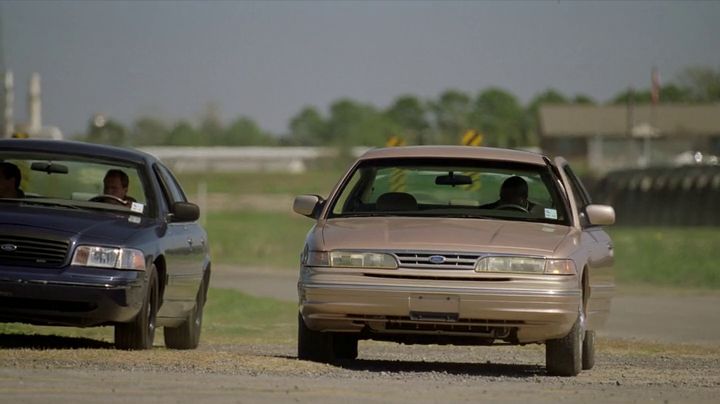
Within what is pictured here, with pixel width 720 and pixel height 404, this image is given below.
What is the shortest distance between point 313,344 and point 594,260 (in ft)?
7.23

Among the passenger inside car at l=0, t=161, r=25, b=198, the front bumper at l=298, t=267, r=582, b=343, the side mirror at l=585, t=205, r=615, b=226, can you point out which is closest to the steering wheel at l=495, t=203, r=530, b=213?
the side mirror at l=585, t=205, r=615, b=226

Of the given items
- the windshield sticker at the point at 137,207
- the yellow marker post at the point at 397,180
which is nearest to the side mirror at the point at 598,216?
the yellow marker post at the point at 397,180

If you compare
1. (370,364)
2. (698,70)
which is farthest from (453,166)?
(698,70)

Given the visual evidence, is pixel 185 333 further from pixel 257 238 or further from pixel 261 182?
pixel 261 182

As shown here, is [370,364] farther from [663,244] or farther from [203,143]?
[203,143]

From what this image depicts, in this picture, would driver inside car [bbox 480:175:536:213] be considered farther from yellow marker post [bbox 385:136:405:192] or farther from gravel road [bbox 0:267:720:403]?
gravel road [bbox 0:267:720:403]

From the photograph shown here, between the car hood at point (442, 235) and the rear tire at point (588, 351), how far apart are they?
103 centimetres

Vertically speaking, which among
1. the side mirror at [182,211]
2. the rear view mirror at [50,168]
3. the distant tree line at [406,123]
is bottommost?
the distant tree line at [406,123]

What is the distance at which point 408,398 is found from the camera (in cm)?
1042

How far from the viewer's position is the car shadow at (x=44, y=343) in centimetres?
1434

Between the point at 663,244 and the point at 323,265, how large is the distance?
3351 cm

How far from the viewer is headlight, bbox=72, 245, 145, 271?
43.8 feet

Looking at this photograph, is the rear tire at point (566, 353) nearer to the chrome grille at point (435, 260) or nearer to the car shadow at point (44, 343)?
the chrome grille at point (435, 260)

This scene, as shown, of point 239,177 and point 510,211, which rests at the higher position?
point 510,211
